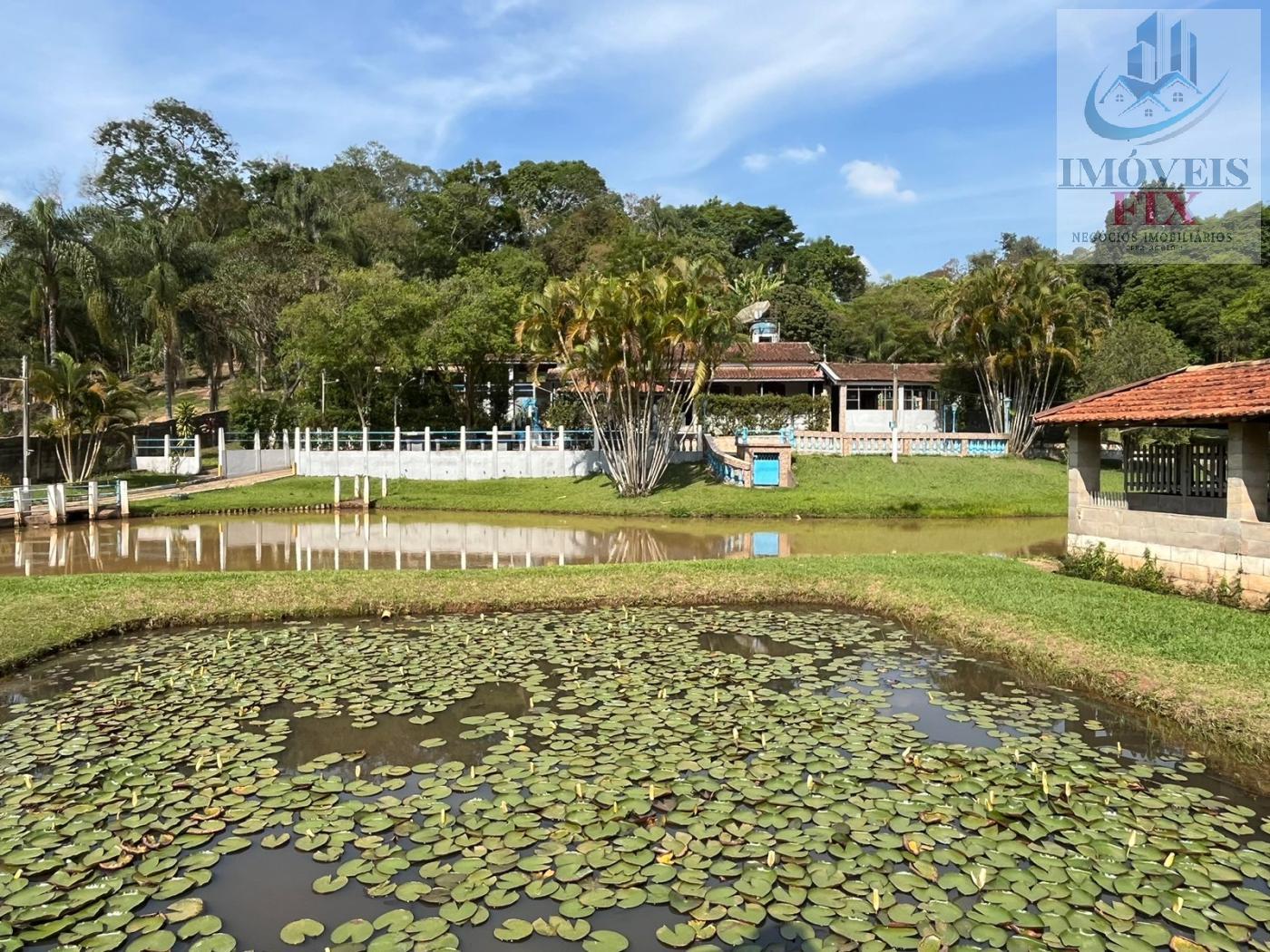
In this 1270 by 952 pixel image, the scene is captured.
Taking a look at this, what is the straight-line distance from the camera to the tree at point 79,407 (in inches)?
1225

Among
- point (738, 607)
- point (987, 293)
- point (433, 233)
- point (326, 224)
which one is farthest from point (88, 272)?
point (987, 293)

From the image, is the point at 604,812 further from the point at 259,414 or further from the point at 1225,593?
the point at 259,414

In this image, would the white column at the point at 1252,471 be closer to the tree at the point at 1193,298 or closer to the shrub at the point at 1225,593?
the shrub at the point at 1225,593

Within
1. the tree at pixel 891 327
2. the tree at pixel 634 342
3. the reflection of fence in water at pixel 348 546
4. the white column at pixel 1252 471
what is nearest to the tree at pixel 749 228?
the tree at pixel 891 327

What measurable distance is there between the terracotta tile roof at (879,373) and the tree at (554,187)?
31104 mm

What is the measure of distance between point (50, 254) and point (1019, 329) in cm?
4253

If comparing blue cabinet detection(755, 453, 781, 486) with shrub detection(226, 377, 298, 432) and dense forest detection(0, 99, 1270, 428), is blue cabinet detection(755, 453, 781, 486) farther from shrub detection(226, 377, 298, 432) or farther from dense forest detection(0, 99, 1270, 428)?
shrub detection(226, 377, 298, 432)

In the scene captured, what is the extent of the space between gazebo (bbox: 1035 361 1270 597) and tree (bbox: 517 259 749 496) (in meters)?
13.4

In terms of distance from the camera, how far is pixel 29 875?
5.53m

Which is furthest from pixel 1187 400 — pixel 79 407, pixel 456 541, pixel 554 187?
pixel 554 187

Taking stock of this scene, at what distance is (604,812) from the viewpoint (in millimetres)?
6312

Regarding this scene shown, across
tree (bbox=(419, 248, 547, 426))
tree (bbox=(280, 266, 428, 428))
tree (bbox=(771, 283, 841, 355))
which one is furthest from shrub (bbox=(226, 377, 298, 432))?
tree (bbox=(771, 283, 841, 355))

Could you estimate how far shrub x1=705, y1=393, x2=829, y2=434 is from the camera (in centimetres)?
3909

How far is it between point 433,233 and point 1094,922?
187ft
